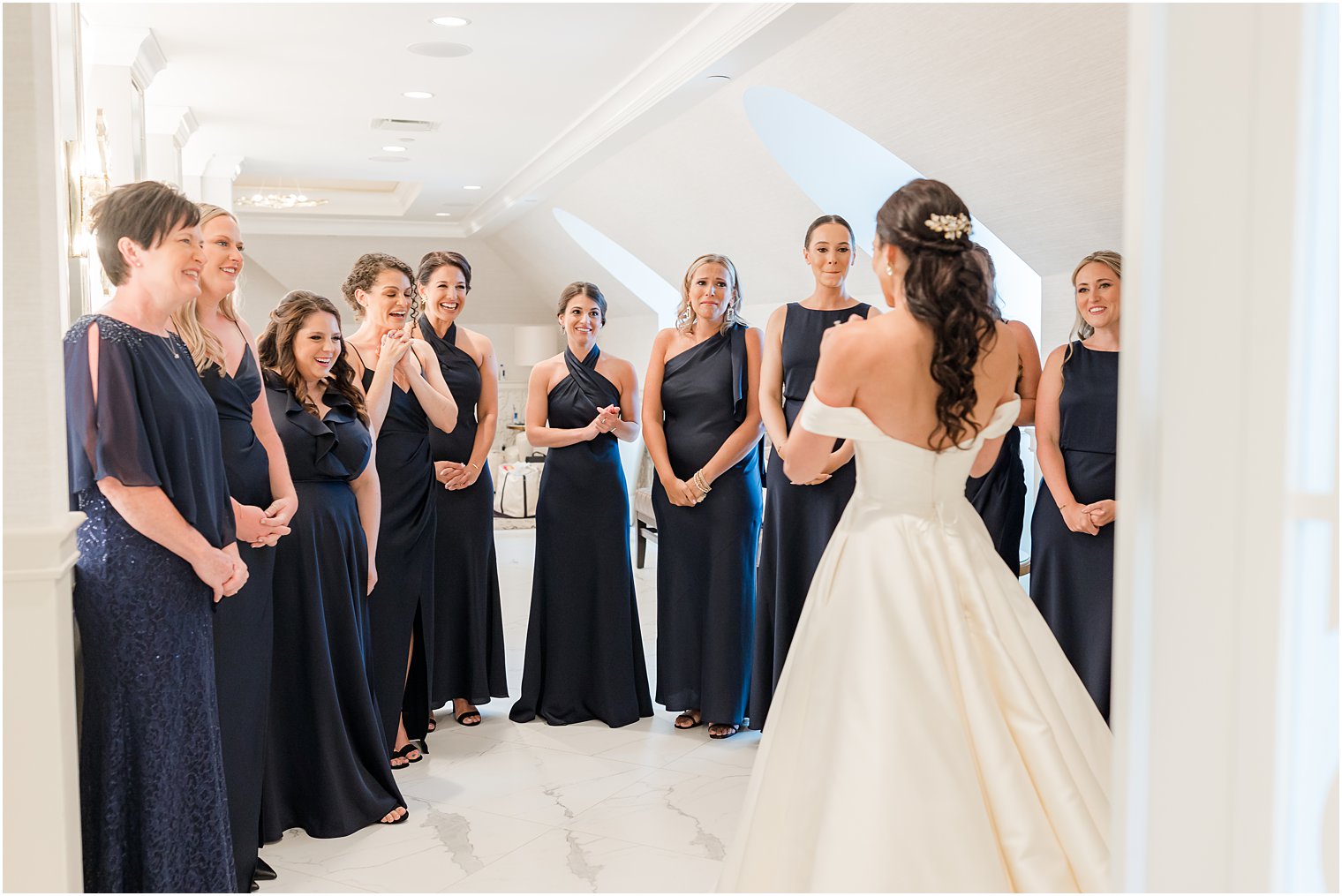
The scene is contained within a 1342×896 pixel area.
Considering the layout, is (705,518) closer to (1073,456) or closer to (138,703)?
(1073,456)

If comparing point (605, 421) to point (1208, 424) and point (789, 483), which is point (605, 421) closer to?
point (789, 483)

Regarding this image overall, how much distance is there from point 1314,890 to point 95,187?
13.5 feet

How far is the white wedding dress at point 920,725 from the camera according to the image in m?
2.10

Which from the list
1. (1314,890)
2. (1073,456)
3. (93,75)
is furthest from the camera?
(93,75)

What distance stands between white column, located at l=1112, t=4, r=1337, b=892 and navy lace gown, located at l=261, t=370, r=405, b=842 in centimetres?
239

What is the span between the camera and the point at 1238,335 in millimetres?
1260

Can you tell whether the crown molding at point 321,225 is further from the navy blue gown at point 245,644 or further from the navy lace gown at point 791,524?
the navy blue gown at point 245,644

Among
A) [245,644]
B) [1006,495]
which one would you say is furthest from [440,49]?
[245,644]

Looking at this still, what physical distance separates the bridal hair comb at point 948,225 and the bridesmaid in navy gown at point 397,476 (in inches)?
80.0

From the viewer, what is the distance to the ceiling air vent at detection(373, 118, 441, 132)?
7613 millimetres

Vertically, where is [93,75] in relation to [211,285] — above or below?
above

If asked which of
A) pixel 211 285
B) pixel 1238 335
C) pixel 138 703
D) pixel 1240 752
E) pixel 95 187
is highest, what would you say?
pixel 95 187

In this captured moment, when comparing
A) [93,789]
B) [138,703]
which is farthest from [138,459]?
[93,789]

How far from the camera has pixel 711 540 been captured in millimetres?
4219
